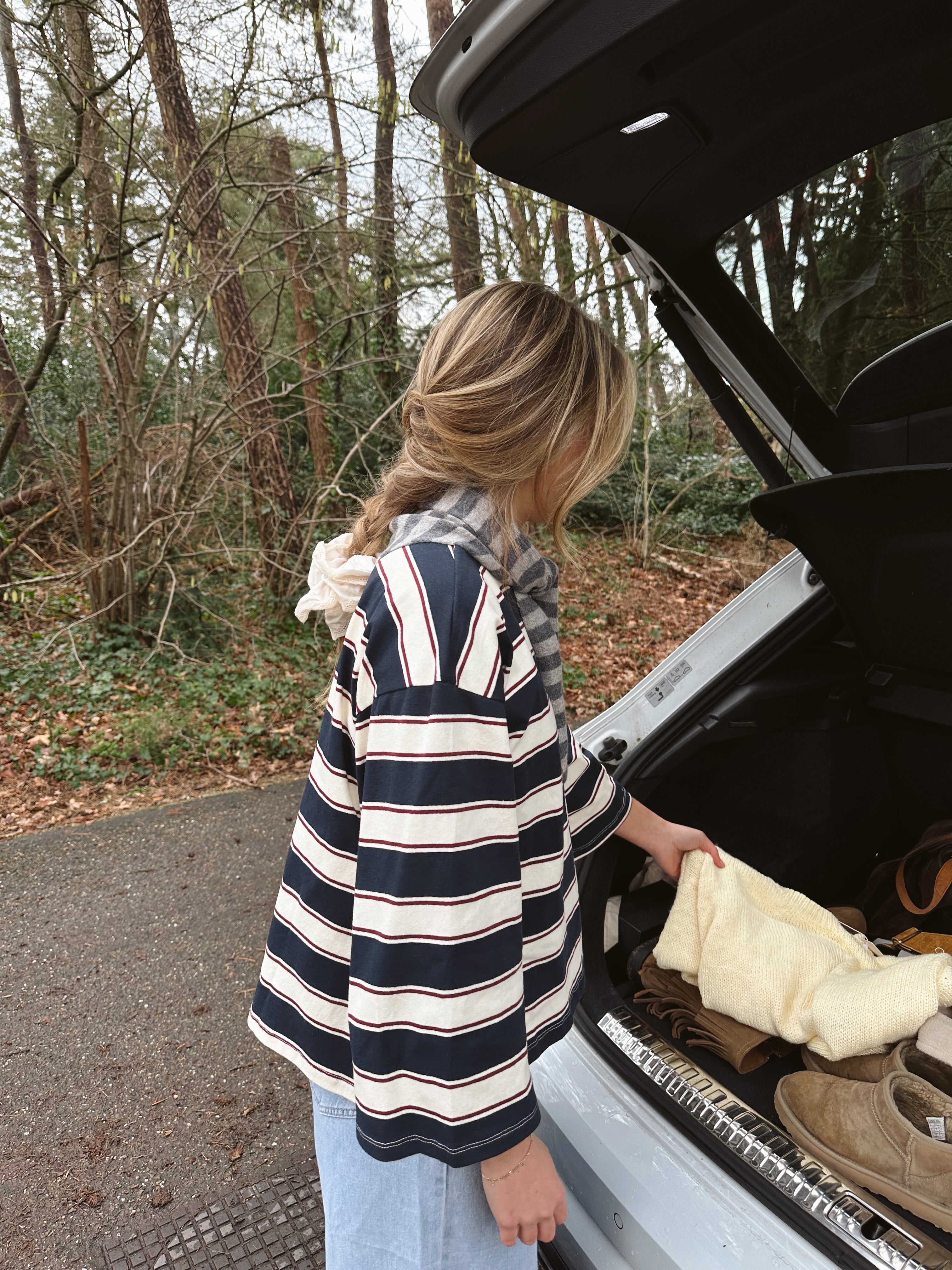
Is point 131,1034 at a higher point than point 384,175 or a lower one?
lower

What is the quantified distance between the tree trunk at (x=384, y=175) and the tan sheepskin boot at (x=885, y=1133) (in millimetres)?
5348

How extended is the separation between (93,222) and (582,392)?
5528mm

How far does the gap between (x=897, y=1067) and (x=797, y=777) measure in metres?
0.80

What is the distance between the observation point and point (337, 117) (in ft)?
18.3

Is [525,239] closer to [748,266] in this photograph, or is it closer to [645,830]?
[748,266]

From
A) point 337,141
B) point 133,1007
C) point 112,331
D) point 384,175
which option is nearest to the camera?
point 133,1007

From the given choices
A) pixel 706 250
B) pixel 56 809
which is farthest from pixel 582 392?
pixel 56 809

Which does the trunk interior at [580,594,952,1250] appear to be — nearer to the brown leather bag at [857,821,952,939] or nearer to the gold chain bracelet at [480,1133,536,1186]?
the brown leather bag at [857,821,952,939]

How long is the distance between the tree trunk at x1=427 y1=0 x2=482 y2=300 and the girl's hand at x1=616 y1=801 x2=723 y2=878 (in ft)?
17.2

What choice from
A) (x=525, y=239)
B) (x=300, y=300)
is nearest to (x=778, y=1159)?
(x=525, y=239)

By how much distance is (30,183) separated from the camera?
535 cm

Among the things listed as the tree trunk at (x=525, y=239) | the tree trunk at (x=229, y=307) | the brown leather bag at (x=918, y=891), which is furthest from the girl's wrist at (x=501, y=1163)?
the tree trunk at (x=525, y=239)

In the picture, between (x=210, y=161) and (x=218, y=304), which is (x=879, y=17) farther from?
(x=218, y=304)

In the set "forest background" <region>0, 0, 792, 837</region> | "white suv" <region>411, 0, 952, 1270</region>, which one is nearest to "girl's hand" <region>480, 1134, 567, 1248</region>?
"white suv" <region>411, 0, 952, 1270</region>
